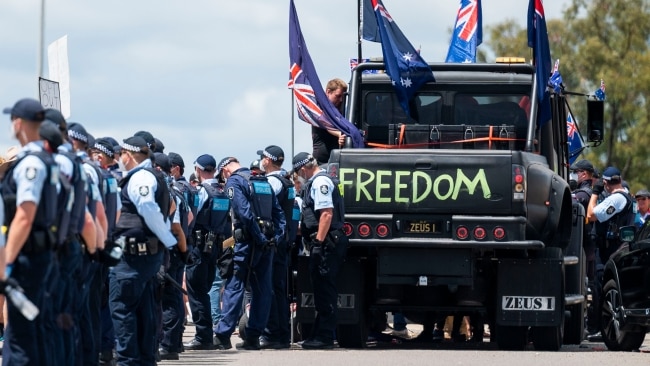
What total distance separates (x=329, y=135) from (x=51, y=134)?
848 cm

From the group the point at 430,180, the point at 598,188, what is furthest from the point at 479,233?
the point at 598,188

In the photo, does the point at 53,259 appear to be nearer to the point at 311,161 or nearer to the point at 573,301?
the point at 311,161

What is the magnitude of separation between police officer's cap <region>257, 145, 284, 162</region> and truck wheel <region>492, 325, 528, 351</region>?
2.80 m

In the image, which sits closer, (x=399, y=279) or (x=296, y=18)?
(x=399, y=279)

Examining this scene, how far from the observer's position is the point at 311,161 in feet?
57.7

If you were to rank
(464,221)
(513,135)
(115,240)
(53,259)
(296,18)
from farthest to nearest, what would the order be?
(296,18) < (513,135) < (464,221) < (115,240) < (53,259)

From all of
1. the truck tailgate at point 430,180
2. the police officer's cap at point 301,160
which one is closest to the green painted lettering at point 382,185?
the truck tailgate at point 430,180

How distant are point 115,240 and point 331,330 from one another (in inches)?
167

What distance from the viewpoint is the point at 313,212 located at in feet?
57.0

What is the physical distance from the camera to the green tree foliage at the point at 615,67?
60.0m

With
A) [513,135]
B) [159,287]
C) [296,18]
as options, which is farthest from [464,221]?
[296,18]

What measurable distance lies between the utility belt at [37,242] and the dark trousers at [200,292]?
663cm

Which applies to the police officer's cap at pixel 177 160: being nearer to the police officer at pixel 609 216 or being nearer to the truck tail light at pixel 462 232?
the truck tail light at pixel 462 232

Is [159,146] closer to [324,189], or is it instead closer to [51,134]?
[324,189]
